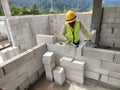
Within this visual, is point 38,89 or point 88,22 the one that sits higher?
point 88,22

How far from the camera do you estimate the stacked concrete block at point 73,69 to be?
103 inches

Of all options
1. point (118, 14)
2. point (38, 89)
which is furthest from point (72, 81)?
point (118, 14)

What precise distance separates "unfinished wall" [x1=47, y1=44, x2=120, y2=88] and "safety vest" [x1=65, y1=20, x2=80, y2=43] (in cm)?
23

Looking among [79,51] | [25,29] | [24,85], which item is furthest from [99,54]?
[25,29]

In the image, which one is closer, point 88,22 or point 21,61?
point 21,61

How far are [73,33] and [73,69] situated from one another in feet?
3.11

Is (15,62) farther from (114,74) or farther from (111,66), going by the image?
(114,74)

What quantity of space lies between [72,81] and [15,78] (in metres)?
1.50

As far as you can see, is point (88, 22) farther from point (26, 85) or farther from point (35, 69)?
point (26, 85)

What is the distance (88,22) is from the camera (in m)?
5.01

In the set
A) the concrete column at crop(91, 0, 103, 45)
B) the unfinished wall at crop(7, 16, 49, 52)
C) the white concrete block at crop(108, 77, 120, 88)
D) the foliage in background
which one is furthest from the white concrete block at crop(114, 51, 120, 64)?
the foliage in background

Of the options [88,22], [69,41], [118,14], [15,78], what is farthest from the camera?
[88,22]

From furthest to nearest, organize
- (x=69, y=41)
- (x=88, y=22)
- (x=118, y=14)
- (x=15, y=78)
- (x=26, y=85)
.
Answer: (x=88, y=22) < (x=118, y=14) < (x=69, y=41) < (x=26, y=85) < (x=15, y=78)

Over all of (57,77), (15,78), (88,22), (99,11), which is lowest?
(57,77)
